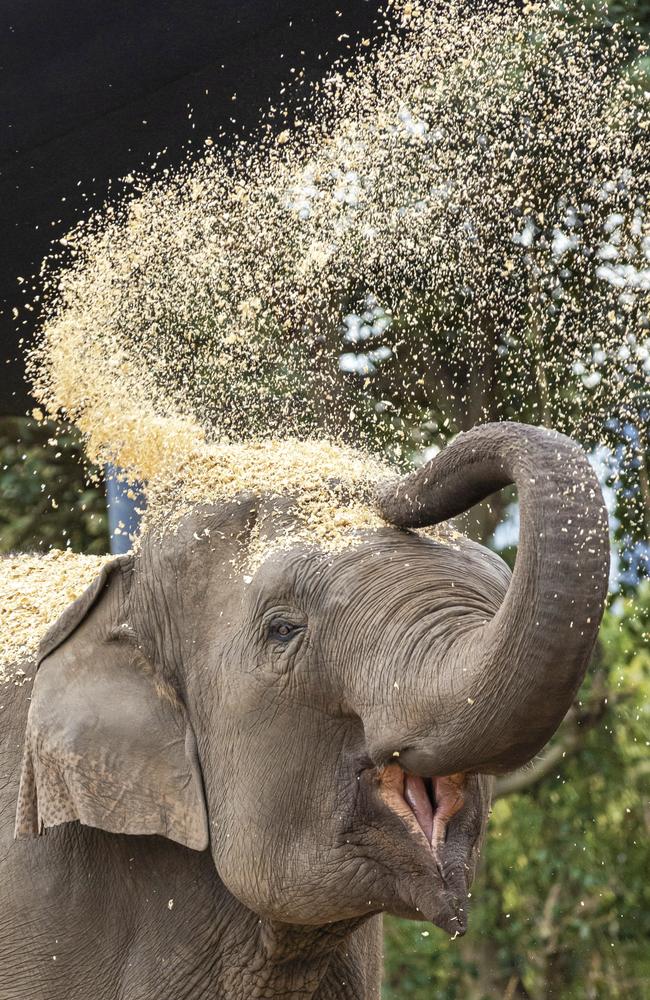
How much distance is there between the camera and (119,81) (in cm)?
346

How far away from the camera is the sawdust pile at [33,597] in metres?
2.48

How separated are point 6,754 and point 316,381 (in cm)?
206

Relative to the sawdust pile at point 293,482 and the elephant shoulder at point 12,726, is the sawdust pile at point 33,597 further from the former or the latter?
the sawdust pile at point 293,482

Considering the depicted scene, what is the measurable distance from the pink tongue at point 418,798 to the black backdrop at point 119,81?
204cm

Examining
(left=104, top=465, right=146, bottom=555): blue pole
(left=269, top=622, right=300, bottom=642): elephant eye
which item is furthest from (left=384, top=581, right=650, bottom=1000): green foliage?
(left=269, top=622, right=300, bottom=642): elephant eye

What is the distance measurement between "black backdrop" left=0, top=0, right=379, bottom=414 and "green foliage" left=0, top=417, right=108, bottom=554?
1.91 m

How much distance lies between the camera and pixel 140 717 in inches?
82.9

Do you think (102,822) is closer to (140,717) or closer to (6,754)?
(140,717)

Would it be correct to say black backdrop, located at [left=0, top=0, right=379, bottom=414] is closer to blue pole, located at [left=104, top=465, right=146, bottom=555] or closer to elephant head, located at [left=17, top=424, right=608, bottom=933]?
blue pole, located at [left=104, top=465, right=146, bottom=555]

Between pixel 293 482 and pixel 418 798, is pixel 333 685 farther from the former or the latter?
pixel 293 482

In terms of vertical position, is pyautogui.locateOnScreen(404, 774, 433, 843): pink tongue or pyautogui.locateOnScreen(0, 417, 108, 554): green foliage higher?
pyautogui.locateOnScreen(0, 417, 108, 554): green foliage

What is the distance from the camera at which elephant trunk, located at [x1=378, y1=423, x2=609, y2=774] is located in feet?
4.97

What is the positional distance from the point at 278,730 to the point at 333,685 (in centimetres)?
12

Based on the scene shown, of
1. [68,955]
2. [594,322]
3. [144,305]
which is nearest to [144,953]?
[68,955]
